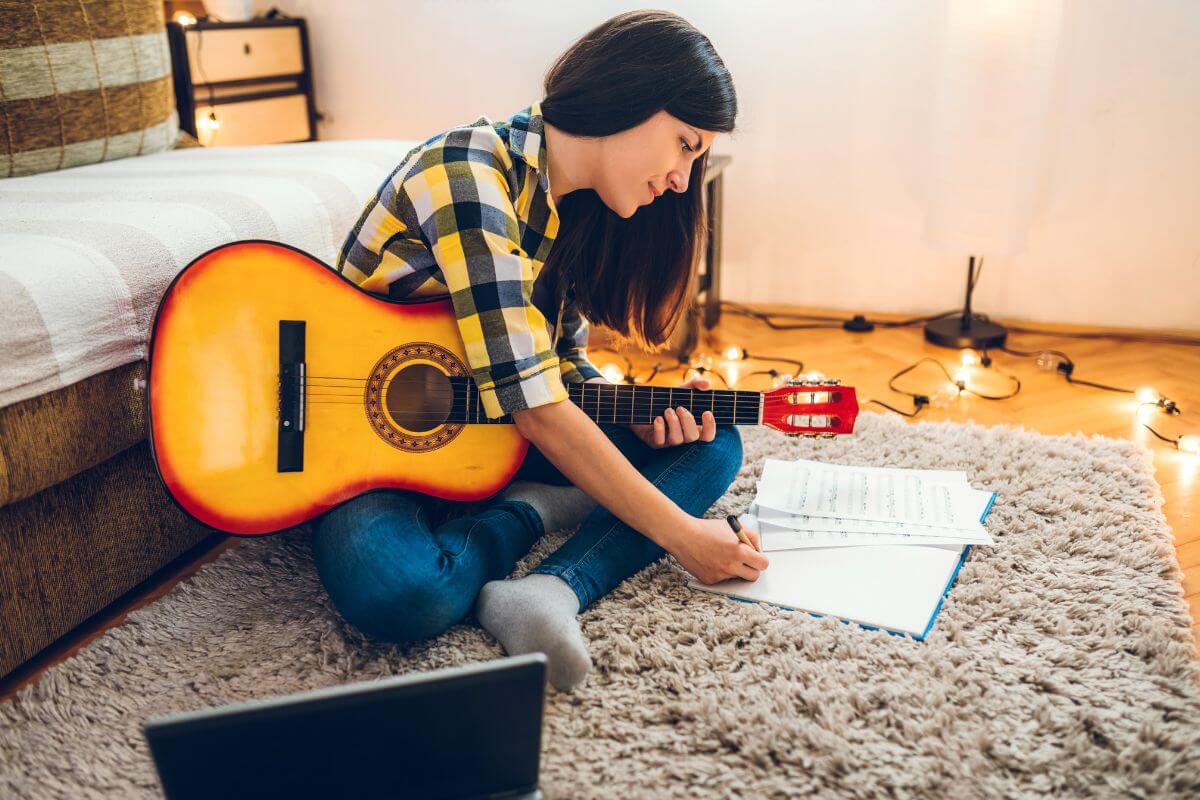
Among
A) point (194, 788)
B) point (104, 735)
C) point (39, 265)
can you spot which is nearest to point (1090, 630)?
point (194, 788)

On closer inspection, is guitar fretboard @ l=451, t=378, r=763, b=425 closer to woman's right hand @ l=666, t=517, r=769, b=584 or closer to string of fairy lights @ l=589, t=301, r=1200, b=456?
woman's right hand @ l=666, t=517, r=769, b=584

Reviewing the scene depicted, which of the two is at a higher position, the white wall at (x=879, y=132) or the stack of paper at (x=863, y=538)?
the white wall at (x=879, y=132)

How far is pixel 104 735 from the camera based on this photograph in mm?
894

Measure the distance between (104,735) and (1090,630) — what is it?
1041mm

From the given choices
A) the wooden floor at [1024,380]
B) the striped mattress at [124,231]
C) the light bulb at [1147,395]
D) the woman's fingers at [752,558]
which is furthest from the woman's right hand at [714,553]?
the light bulb at [1147,395]

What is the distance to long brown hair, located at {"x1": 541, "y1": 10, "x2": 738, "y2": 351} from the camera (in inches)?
38.7

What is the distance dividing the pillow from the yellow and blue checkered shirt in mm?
778

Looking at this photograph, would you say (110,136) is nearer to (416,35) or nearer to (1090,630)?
(416,35)

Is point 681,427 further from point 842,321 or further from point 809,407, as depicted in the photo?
point 842,321

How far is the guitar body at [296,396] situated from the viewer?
0.97 m

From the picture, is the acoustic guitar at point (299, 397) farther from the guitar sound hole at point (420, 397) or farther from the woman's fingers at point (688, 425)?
the woman's fingers at point (688, 425)

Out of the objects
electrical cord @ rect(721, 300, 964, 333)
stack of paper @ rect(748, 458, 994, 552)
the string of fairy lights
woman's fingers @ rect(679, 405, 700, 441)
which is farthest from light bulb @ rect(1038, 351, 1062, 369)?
woman's fingers @ rect(679, 405, 700, 441)

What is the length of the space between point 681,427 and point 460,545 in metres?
0.32

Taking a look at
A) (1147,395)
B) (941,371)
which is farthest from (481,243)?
(1147,395)
